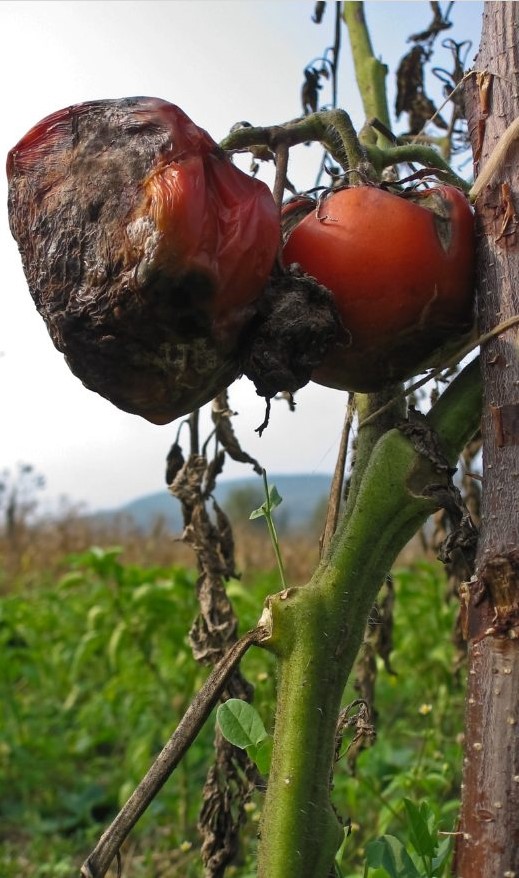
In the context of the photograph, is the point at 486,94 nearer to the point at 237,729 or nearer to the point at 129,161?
the point at 129,161

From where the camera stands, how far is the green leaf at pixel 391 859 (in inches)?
35.4

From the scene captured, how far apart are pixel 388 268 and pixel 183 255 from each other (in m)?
0.21

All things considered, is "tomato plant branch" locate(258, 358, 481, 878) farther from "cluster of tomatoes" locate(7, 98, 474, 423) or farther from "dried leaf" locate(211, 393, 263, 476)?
"dried leaf" locate(211, 393, 263, 476)

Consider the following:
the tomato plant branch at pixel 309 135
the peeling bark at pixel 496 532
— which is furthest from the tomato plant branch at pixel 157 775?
the tomato plant branch at pixel 309 135

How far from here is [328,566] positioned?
0.83 m

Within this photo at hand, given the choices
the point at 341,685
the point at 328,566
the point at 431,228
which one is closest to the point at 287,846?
the point at 341,685

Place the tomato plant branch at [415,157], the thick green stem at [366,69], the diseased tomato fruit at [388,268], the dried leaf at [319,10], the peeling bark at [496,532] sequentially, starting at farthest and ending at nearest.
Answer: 1. the dried leaf at [319,10]
2. the thick green stem at [366,69]
3. the tomato plant branch at [415,157]
4. the diseased tomato fruit at [388,268]
5. the peeling bark at [496,532]

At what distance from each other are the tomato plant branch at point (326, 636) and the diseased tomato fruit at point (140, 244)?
19cm

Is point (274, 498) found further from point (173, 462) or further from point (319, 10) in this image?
point (319, 10)

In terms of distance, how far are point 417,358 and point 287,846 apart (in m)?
0.48

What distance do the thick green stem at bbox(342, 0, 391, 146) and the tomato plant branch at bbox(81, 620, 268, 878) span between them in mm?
778

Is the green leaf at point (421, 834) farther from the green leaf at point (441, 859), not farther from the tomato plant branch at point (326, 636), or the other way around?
the tomato plant branch at point (326, 636)

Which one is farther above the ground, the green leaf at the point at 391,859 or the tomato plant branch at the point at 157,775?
the tomato plant branch at the point at 157,775

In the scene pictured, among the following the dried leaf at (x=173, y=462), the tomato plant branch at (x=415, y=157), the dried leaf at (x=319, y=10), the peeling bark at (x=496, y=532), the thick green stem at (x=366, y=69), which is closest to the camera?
the peeling bark at (x=496, y=532)
